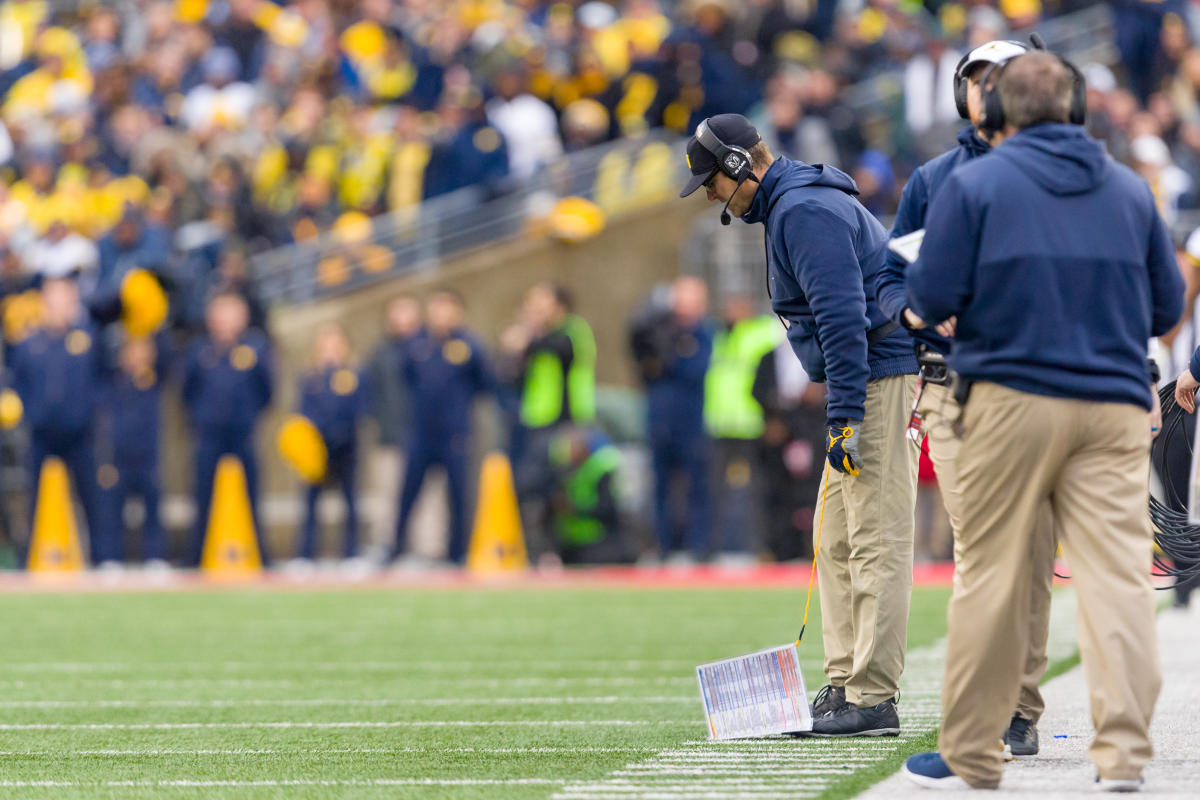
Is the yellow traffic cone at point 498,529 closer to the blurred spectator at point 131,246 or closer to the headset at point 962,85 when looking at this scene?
the blurred spectator at point 131,246

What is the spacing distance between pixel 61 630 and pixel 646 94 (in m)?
9.97

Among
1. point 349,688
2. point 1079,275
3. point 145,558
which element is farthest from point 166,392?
point 1079,275

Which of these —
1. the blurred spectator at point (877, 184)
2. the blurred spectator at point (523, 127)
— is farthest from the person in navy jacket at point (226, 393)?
the blurred spectator at point (877, 184)

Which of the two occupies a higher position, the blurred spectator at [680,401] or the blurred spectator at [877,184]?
the blurred spectator at [877,184]

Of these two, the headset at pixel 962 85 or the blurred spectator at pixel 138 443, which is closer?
the headset at pixel 962 85

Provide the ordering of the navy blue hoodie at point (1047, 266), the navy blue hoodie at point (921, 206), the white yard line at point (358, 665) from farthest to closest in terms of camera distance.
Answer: the white yard line at point (358, 665), the navy blue hoodie at point (921, 206), the navy blue hoodie at point (1047, 266)

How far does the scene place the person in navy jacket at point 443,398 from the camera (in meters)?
17.5

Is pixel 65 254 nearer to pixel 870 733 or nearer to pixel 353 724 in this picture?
pixel 353 724

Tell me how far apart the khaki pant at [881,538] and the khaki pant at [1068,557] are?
4.94 feet

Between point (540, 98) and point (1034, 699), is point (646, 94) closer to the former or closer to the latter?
point (540, 98)

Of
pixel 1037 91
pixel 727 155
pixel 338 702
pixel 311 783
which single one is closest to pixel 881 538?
pixel 727 155

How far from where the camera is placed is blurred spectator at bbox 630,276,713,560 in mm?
16953

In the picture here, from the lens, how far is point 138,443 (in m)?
18.1

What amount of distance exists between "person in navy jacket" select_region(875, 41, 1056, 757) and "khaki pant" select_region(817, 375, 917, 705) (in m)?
0.58
